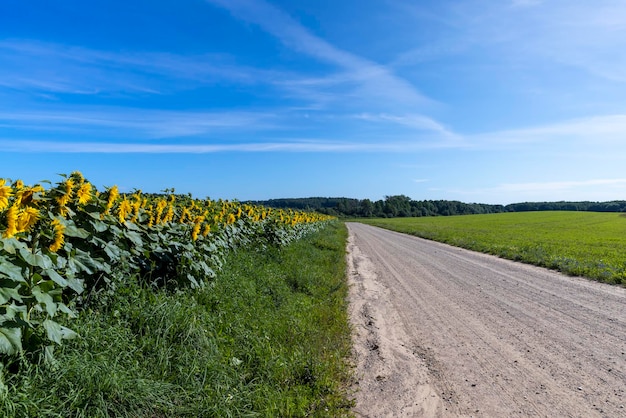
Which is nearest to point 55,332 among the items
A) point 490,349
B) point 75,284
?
point 75,284

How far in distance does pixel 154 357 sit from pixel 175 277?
5.71 ft

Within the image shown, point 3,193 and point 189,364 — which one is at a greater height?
point 3,193

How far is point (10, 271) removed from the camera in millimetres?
2564

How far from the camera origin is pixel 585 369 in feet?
15.8

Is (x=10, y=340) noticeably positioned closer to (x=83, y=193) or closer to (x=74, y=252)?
(x=74, y=252)

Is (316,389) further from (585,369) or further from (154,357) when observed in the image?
(585,369)

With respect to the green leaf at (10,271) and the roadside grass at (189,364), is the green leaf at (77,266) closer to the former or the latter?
the roadside grass at (189,364)

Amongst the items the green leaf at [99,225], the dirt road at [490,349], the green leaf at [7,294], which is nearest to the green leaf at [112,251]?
the green leaf at [99,225]

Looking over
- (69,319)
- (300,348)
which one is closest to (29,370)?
(69,319)

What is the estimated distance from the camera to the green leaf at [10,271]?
2.53m

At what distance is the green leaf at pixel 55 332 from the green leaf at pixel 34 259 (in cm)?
42

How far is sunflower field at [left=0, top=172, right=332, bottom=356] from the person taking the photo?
2672 mm

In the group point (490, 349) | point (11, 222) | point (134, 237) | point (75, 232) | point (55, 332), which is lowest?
point (490, 349)

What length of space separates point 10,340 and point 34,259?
25.2 inches
